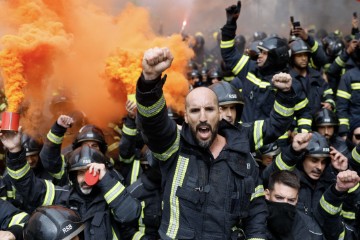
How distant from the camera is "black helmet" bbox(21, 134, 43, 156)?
5698mm

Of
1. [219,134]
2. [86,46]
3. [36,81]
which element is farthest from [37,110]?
[219,134]

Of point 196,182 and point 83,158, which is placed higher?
point 196,182

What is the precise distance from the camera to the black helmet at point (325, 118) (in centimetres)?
658

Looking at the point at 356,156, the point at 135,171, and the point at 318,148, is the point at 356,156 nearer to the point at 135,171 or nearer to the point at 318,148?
the point at 318,148

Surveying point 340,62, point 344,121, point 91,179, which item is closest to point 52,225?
point 91,179

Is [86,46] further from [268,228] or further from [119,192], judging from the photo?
[268,228]

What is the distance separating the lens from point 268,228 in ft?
13.4

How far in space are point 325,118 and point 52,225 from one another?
4.54 m

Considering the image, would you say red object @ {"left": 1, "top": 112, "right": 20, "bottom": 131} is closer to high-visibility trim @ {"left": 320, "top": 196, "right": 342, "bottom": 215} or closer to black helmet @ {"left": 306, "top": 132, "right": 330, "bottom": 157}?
high-visibility trim @ {"left": 320, "top": 196, "right": 342, "bottom": 215}

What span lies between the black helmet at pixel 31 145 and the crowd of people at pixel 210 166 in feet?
0.06

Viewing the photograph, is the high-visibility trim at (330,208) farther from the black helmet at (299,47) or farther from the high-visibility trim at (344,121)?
the black helmet at (299,47)

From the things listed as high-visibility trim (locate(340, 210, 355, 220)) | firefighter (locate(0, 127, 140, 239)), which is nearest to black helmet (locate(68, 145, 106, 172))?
firefighter (locate(0, 127, 140, 239))

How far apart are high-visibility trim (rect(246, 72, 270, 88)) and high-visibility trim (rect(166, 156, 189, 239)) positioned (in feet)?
10.5

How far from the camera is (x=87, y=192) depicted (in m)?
4.40
